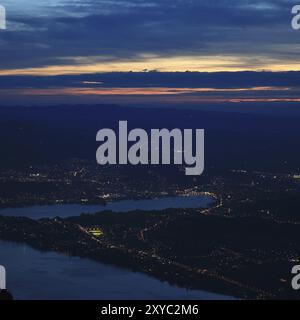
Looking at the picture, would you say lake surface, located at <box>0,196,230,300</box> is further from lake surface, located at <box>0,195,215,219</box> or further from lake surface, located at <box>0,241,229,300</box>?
lake surface, located at <box>0,195,215,219</box>

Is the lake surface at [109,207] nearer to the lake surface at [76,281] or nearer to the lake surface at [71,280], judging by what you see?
the lake surface at [71,280]

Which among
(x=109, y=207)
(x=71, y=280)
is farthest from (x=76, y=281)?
(x=109, y=207)

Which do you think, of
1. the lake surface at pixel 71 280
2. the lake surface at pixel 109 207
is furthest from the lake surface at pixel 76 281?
the lake surface at pixel 109 207

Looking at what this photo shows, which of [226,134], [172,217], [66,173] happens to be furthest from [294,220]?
[226,134]

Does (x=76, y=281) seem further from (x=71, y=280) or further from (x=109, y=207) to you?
(x=109, y=207)

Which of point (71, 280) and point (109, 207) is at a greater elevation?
point (109, 207)

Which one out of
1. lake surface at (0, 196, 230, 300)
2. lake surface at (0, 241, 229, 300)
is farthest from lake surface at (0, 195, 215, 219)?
lake surface at (0, 241, 229, 300)
